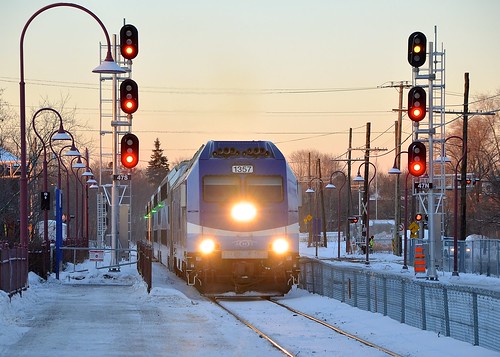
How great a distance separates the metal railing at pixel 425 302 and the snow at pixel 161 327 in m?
0.22

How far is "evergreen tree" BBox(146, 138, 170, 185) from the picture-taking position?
561 feet

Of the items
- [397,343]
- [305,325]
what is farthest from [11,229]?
[397,343]

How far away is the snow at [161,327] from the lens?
15.7 m

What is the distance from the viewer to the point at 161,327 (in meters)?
19.1

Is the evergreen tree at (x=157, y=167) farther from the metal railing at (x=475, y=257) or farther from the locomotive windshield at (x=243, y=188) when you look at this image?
the locomotive windshield at (x=243, y=188)

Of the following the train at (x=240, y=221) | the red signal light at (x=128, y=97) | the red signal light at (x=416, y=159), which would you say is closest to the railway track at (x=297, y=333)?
the train at (x=240, y=221)

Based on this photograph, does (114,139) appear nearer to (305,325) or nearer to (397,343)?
(305,325)

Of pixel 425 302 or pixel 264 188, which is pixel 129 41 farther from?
pixel 425 302

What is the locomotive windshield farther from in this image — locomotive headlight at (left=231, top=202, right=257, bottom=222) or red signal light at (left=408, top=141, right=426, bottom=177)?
red signal light at (left=408, top=141, right=426, bottom=177)

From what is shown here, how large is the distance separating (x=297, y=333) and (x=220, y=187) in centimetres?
911

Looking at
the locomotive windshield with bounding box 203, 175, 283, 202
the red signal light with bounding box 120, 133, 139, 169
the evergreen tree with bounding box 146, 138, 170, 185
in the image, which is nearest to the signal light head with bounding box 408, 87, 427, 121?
the locomotive windshield with bounding box 203, 175, 283, 202

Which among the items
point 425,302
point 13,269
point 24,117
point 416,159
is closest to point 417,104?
point 416,159

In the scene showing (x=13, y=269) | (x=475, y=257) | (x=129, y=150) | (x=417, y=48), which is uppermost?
(x=417, y=48)

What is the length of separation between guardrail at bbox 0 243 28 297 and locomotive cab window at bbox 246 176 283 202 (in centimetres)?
631
